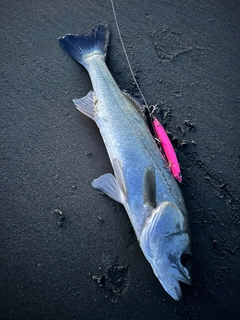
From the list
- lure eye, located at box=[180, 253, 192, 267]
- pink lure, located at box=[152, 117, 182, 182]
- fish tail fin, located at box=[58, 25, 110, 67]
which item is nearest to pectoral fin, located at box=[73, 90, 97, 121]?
fish tail fin, located at box=[58, 25, 110, 67]

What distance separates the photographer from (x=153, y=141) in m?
2.96

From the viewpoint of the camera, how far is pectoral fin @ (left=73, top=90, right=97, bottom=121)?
3248 mm

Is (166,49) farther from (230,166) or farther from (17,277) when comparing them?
(17,277)

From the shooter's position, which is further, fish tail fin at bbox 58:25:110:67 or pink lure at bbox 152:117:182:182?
fish tail fin at bbox 58:25:110:67

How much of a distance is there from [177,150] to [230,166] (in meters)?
0.64

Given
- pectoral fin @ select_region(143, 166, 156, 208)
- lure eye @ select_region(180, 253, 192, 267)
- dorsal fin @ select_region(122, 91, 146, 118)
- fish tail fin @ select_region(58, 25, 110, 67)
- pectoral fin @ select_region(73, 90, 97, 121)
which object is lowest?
lure eye @ select_region(180, 253, 192, 267)

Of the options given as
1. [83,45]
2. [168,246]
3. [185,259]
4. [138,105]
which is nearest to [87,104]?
[138,105]

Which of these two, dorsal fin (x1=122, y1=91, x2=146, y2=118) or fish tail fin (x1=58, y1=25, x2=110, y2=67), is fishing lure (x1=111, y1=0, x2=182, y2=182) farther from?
fish tail fin (x1=58, y1=25, x2=110, y2=67)

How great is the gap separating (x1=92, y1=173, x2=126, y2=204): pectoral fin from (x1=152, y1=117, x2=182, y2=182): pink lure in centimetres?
59

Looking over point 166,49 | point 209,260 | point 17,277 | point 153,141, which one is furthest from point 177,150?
point 17,277

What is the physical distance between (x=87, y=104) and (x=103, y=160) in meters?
0.69

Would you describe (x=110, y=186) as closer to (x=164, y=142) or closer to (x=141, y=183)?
(x=141, y=183)

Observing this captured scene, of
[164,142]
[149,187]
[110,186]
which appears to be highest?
[164,142]

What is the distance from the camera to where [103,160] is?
3.24m
